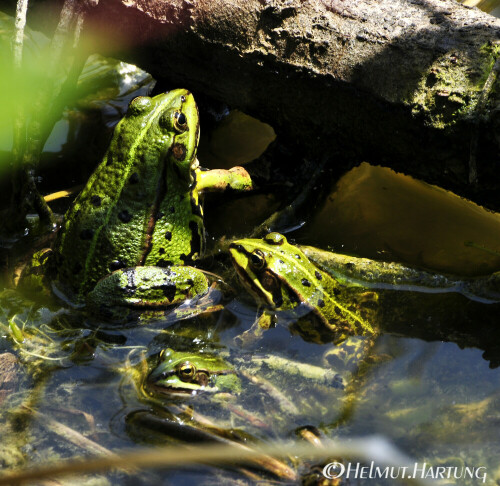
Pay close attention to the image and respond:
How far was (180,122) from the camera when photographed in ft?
13.8

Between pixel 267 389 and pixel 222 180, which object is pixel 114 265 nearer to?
pixel 222 180

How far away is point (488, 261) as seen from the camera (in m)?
4.20

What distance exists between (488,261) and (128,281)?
287 cm

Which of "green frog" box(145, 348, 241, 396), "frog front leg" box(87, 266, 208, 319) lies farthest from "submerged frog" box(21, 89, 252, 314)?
"green frog" box(145, 348, 241, 396)

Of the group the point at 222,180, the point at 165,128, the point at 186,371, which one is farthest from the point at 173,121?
the point at 186,371

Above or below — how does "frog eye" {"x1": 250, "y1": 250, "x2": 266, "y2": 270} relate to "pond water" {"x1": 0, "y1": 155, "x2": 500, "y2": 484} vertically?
above

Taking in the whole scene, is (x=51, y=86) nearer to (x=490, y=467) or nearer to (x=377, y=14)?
(x=377, y=14)

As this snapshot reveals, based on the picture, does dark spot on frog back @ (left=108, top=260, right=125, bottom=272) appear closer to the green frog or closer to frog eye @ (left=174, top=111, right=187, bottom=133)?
the green frog

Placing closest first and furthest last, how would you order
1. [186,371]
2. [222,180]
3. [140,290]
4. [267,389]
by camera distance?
1. [186,371]
2. [267,389]
3. [140,290]
4. [222,180]

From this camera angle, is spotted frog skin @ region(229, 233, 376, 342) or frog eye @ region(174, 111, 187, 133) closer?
spotted frog skin @ region(229, 233, 376, 342)

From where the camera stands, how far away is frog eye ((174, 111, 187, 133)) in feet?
13.7

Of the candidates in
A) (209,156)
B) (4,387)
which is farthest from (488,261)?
(4,387)

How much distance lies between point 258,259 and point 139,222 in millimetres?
960

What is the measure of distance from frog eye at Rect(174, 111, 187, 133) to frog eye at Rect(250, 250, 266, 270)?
121cm
